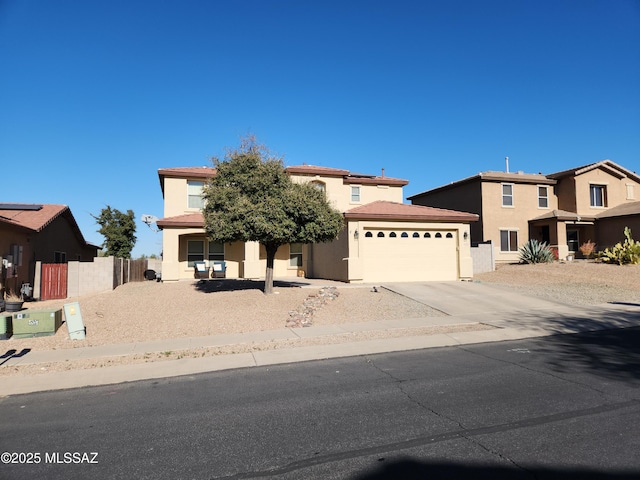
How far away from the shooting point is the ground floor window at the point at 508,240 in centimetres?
2922

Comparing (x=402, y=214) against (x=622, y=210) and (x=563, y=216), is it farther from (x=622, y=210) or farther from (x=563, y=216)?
(x=622, y=210)

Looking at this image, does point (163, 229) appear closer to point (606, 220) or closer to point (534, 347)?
point (534, 347)

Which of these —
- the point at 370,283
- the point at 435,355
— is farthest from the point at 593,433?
the point at 370,283

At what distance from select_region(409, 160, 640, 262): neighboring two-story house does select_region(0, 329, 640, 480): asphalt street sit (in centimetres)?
2231

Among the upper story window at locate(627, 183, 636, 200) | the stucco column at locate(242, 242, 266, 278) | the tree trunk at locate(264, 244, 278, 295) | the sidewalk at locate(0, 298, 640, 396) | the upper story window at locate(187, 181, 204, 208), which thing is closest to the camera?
the sidewalk at locate(0, 298, 640, 396)

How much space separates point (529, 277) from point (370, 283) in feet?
27.8

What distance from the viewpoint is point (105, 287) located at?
18.4 m

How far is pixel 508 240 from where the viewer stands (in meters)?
29.4

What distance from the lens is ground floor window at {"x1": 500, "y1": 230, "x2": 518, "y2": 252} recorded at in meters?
29.2

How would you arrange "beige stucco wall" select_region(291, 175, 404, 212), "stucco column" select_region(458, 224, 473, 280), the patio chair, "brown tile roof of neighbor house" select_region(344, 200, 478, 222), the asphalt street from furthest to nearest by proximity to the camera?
"beige stucco wall" select_region(291, 175, 404, 212) < the patio chair < "stucco column" select_region(458, 224, 473, 280) < "brown tile roof of neighbor house" select_region(344, 200, 478, 222) < the asphalt street

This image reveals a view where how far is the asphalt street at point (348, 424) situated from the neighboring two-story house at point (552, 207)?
2231cm

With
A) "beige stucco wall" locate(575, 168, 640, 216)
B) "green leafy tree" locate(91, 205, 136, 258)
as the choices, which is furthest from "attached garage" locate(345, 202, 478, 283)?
"green leafy tree" locate(91, 205, 136, 258)

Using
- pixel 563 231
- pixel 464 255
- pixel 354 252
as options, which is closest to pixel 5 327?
pixel 354 252

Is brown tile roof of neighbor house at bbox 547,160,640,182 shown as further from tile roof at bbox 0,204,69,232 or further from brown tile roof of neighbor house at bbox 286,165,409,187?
tile roof at bbox 0,204,69,232
